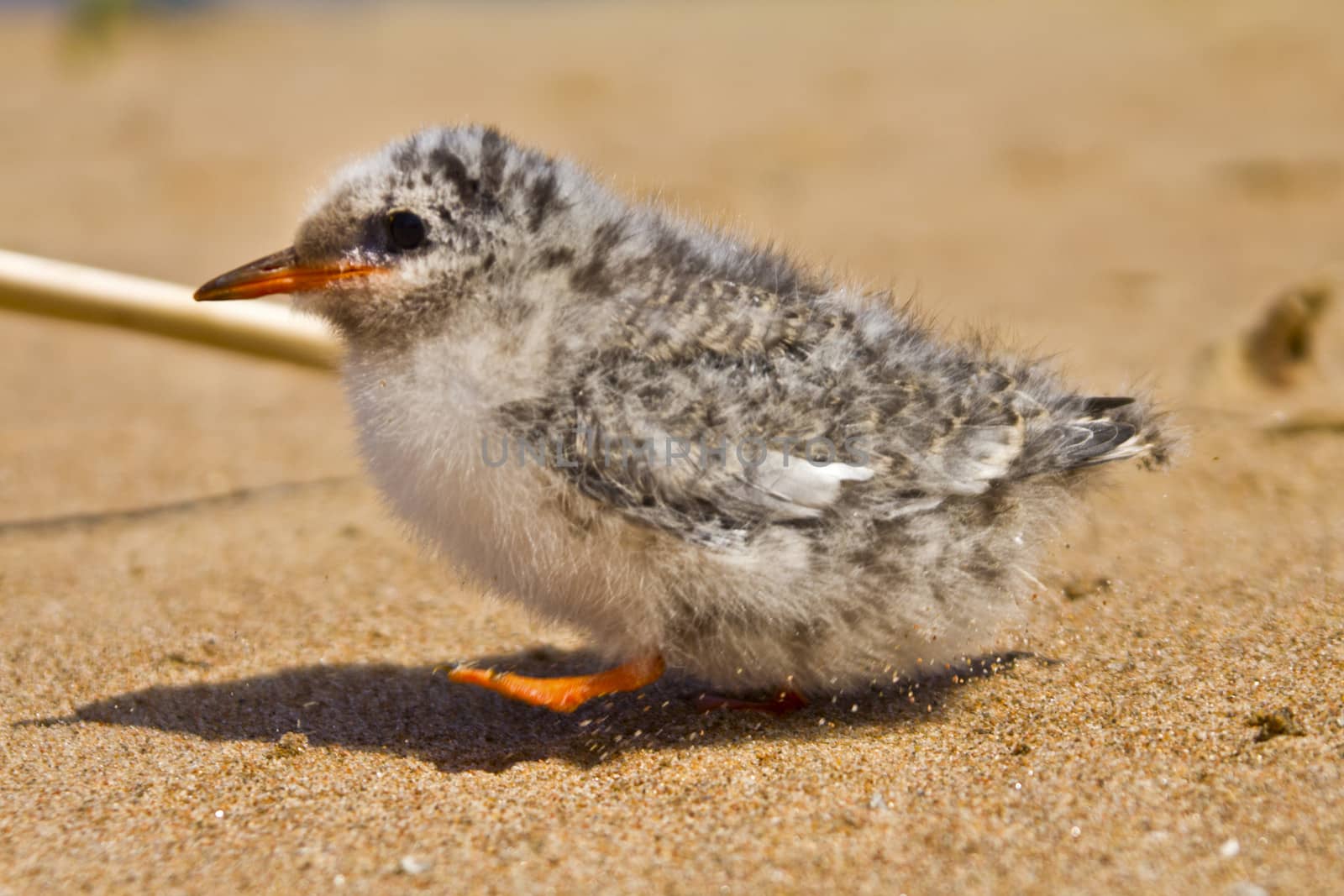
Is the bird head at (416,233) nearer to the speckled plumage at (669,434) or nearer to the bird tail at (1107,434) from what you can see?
the speckled plumage at (669,434)

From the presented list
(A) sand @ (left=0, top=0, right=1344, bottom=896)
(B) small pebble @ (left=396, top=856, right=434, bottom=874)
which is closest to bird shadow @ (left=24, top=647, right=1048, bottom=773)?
(A) sand @ (left=0, top=0, right=1344, bottom=896)

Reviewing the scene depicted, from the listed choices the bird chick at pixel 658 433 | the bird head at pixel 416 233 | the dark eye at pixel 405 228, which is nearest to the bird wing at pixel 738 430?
the bird chick at pixel 658 433

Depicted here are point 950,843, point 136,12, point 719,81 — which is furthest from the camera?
point 136,12

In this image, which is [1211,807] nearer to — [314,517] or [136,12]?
[314,517]

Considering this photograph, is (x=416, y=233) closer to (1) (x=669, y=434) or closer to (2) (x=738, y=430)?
(1) (x=669, y=434)

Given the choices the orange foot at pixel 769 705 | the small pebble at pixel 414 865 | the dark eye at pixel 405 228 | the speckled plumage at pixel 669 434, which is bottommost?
the small pebble at pixel 414 865

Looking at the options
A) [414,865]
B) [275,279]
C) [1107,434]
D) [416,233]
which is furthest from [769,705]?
[275,279]

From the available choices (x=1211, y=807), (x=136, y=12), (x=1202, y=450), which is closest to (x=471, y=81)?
(x=136, y=12)
